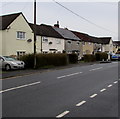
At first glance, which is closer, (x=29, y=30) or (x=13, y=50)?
(x=13, y=50)

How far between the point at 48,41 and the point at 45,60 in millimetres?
18247

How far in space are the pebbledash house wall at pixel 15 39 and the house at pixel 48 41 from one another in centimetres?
341

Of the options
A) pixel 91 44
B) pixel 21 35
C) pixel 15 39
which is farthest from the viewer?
pixel 91 44

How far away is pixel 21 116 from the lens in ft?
19.2

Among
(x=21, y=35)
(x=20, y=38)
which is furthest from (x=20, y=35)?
(x=20, y=38)

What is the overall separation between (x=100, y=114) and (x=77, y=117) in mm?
707

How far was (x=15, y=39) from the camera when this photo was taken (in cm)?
3372

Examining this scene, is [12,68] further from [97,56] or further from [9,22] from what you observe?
[97,56]

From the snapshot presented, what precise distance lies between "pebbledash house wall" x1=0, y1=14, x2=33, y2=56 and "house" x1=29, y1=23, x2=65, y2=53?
3.41m

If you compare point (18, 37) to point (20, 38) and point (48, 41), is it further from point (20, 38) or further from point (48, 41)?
point (48, 41)

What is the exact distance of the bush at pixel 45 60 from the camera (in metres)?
23.8

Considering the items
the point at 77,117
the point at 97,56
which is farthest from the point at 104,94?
the point at 97,56

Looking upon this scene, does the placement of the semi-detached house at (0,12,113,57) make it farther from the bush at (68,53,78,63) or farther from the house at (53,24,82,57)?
the bush at (68,53,78,63)

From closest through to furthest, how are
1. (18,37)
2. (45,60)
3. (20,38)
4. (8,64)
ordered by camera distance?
(8,64), (45,60), (18,37), (20,38)
